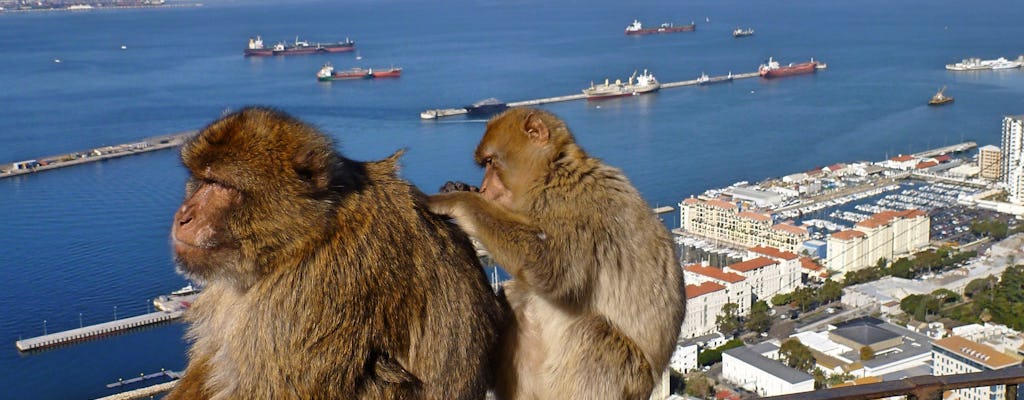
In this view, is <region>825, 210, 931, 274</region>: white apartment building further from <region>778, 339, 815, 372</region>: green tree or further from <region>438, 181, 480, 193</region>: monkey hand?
<region>438, 181, 480, 193</region>: monkey hand

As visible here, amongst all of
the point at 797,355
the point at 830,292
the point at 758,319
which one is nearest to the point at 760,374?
the point at 797,355

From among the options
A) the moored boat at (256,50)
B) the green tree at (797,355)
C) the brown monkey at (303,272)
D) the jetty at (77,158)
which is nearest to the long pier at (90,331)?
the jetty at (77,158)

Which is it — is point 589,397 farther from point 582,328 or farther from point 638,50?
point 638,50

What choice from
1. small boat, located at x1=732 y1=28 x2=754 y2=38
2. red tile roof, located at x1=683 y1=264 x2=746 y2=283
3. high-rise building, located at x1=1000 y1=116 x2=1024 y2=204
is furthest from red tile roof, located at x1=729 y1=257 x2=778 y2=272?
small boat, located at x1=732 y1=28 x2=754 y2=38

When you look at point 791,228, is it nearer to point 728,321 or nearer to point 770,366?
point 728,321

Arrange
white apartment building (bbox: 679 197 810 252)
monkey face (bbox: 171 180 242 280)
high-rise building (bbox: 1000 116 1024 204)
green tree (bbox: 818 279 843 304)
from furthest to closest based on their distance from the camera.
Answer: high-rise building (bbox: 1000 116 1024 204)
white apartment building (bbox: 679 197 810 252)
green tree (bbox: 818 279 843 304)
monkey face (bbox: 171 180 242 280)

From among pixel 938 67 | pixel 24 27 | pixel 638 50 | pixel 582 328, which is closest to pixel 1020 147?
pixel 938 67
